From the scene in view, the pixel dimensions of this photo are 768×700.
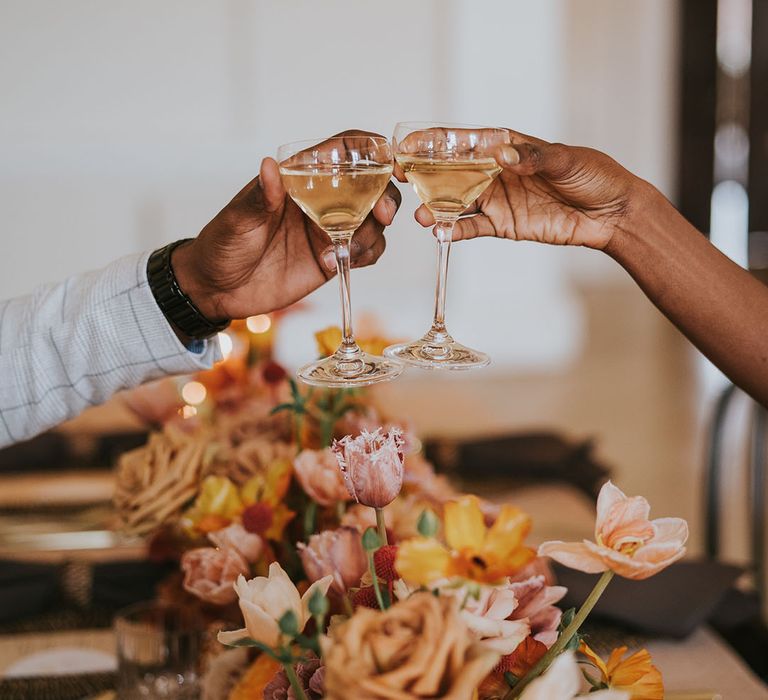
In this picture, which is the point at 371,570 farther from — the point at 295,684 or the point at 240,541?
the point at 240,541

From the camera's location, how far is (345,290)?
37.2 inches

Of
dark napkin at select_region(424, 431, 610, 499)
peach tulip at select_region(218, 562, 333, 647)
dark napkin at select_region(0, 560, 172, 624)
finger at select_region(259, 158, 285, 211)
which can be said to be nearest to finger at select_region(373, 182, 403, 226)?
finger at select_region(259, 158, 285, 211)

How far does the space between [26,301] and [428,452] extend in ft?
2.98

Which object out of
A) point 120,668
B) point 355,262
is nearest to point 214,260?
point 355,262

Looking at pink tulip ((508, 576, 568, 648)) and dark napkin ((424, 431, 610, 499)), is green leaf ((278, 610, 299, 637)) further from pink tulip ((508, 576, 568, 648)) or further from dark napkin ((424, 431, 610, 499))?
dark napkin ((424, 431, 610, 499))

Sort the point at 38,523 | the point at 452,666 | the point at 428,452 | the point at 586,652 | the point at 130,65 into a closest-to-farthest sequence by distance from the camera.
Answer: the point at 452,666 < the point at 586,652 < the point at 38,523 < the point at 428,452 < the point at 130,65

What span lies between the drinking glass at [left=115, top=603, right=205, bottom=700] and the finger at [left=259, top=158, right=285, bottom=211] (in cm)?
41

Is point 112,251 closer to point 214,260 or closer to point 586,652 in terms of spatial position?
point 214,260

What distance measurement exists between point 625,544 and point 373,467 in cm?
17

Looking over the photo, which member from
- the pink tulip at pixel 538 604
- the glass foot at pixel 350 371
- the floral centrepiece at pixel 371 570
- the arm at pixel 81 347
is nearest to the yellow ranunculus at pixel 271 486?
the floral centrepiece at pixel 371 570

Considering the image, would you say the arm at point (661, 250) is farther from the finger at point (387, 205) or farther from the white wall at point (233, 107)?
the white wall at point (233, 107)

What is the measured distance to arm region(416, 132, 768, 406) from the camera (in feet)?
3.21

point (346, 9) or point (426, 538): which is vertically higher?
point (346, 9)

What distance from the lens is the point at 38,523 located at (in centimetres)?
157
